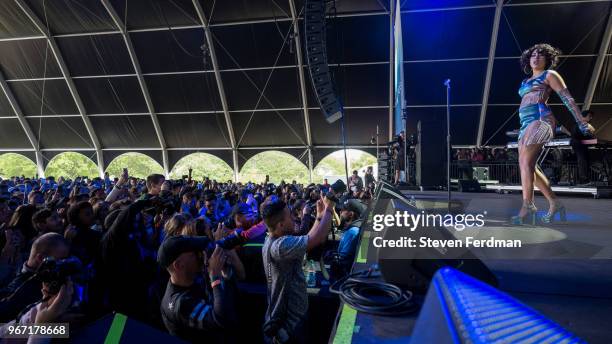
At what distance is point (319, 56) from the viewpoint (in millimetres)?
8891

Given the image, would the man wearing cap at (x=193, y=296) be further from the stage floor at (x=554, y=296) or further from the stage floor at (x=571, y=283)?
the stage floor at (x=571, y=283)

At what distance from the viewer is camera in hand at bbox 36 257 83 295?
1.90 m

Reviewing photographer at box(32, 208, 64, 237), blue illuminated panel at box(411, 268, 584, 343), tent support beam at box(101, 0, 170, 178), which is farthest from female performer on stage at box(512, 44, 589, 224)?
tent support beam at box(101, 0, 170, 178)

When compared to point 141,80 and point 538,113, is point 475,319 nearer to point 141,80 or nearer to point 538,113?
point 538,113

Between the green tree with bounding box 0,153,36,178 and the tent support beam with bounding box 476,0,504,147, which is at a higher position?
the tent support beam with bounding box 476,0,504,147

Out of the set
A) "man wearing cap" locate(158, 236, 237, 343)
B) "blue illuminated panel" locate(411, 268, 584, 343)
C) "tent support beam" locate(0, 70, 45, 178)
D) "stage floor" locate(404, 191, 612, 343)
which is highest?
"tent support beam" locate(0, 70, 45, 178)

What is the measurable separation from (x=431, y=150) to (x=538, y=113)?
208 centimetres

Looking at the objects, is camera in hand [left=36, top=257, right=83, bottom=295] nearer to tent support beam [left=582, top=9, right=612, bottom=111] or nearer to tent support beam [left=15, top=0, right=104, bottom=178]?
tent support beam [left=582, top=9, right=612, bottom=111]

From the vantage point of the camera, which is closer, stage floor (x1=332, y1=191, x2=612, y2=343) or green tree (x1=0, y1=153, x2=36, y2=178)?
stage floor (x1=332, y1=191, x2=612, y2=343)

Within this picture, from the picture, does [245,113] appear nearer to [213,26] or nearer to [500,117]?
[213,26]

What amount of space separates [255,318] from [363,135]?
13658 mm

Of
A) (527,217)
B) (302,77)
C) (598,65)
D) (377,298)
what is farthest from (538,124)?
(598,65)

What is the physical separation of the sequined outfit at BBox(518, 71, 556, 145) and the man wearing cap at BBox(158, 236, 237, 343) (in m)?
2.92

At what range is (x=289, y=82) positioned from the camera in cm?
1541
